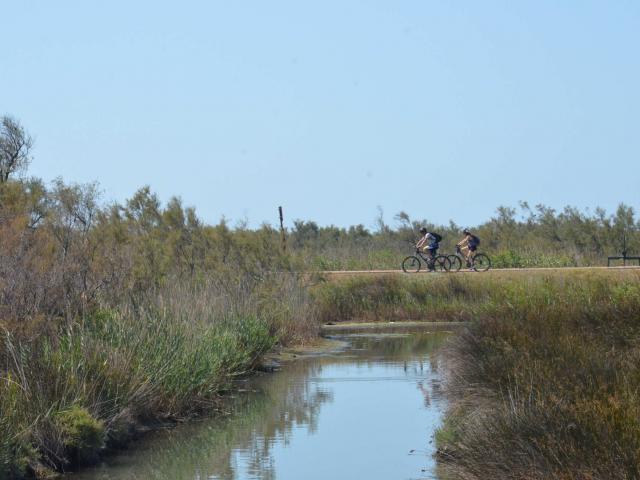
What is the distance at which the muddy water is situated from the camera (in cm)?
1638

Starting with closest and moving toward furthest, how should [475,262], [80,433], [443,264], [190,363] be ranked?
[80,433] < [190,363] < [443,264] < [475,262]

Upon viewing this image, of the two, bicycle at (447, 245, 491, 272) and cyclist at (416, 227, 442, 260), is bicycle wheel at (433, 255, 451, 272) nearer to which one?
bicycle at (447, 245, 491, 272)

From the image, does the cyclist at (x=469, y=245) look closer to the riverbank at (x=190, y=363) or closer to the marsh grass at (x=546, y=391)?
the riverbank at (x=190, y=363)

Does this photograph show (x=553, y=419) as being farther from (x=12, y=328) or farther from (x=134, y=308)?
(x=134, y=308)

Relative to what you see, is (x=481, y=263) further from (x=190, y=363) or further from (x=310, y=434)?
(x=310, y=434)

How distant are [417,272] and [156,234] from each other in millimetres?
13208

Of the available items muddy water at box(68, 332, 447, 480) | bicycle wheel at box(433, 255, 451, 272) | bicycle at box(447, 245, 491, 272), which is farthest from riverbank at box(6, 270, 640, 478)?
bicycle at box(447, 245, 491, 272)

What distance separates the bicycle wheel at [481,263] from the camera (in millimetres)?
47875

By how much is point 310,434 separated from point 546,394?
7077mm

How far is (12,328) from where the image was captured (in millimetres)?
16484

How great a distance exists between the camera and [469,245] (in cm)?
4653

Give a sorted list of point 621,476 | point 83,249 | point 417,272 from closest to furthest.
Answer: point 621,476 → point 83,249 → point 417,272

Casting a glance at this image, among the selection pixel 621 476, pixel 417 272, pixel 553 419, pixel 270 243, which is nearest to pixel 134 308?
pixel 553 419

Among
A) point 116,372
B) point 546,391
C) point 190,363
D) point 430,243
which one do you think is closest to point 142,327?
point 190,363
